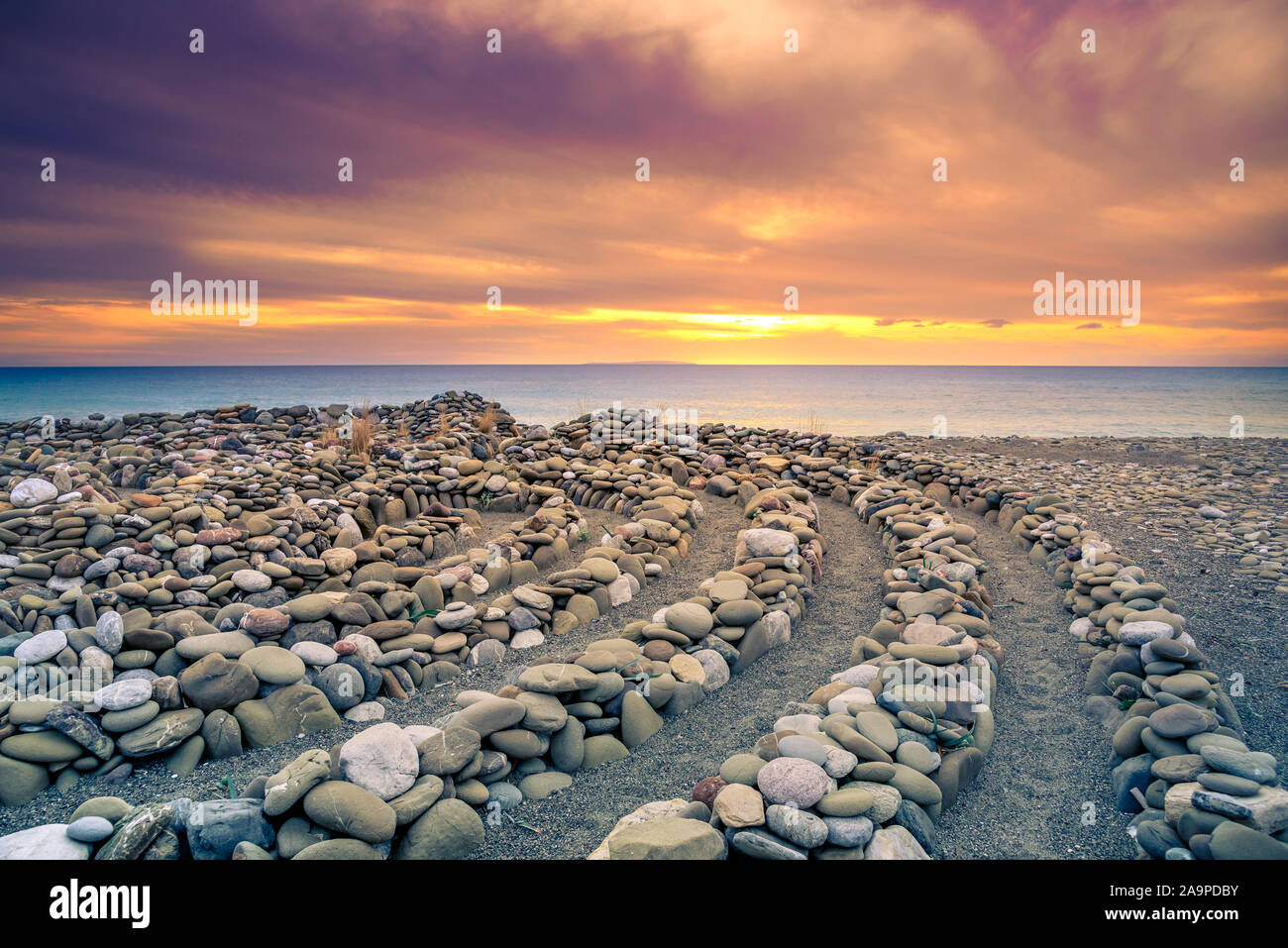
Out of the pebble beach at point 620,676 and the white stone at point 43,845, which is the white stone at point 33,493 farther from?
the white stone at point 43,845

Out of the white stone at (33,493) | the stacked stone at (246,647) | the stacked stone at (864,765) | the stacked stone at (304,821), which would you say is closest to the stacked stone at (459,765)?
the stacked stone at (304,821)

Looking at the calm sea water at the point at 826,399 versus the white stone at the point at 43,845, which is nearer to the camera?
the white stone at the point at 43,845

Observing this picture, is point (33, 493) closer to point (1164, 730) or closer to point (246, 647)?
point (246, 647)

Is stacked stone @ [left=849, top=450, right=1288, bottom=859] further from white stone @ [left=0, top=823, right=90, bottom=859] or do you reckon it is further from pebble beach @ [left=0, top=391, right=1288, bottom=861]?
white stone @ [left=0, top=823, right=90, bottom=859]

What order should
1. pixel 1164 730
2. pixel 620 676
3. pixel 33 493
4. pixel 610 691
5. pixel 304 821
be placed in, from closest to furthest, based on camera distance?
pixel 304 821 → pixel 1164 730 → pixel 610 691 → pixel 620 676 → pixel 33 493

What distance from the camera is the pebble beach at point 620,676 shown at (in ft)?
9.53

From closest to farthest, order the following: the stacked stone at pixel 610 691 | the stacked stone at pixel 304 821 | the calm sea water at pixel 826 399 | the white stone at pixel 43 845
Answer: the white stone at pixel 43 845
the stacked stone at pixel 304 821
the stacked stone at pixel 610 691
the calm sea water at pixel 826 399

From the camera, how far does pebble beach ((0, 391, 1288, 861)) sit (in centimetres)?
291

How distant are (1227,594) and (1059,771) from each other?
155 inches

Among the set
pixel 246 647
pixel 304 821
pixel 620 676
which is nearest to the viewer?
pixel 304 821

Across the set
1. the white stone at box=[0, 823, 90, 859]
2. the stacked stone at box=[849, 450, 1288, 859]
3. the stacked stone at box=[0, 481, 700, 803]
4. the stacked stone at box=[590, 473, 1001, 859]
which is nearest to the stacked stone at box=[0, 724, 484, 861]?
the white stone at box=[0, 823, 90, 859]

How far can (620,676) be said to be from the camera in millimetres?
4180

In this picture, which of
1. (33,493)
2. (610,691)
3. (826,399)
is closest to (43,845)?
(610,691)
